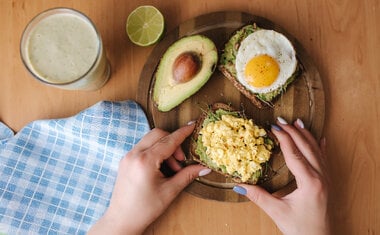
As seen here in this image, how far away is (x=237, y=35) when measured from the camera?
6.48ft

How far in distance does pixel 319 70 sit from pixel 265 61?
336mm

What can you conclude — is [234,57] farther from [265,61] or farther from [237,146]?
[237,146]

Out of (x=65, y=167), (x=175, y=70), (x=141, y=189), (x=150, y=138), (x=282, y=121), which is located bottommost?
(x=65, y=167)

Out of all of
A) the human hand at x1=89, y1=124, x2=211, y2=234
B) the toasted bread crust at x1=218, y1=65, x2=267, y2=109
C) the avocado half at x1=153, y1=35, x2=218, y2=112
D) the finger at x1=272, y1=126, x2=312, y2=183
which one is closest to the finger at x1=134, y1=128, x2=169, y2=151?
the human hand at x1=89, y1=124, x2=211, y2=234

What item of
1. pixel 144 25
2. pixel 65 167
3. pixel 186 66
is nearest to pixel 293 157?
pixel 186 66

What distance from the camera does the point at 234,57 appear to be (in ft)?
6.45

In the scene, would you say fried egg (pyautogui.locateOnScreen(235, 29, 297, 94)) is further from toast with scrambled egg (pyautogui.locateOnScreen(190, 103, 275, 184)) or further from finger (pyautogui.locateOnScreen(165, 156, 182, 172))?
finger (pyautogui.locateOnScreen(165, 156, 182, 172))

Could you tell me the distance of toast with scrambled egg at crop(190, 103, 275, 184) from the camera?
1807 mm

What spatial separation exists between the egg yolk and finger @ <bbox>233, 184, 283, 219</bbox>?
49 cm

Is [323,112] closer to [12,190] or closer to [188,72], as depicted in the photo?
[188,72]

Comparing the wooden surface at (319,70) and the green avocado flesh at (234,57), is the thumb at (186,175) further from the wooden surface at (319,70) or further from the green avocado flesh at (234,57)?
the green avocado flesh at (234,57)

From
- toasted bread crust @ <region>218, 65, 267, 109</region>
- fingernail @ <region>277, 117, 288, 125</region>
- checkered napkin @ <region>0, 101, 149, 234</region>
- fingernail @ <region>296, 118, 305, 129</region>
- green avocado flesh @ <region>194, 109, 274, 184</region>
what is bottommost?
checkered napkin @ <region>0, 101, 149, 234</region>

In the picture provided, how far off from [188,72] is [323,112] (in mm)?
691

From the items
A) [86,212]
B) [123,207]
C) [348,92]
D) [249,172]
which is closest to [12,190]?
[86,212]
